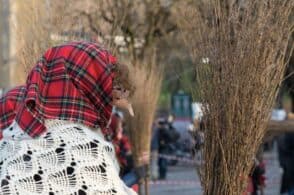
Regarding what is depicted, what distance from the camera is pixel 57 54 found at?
2.65 meters

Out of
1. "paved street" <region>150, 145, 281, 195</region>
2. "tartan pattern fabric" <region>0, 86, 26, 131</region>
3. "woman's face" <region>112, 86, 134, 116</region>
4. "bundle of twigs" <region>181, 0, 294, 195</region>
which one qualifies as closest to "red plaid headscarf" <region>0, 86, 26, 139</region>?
"tartan pattern fabric" <region>0, 86, 26, 131</region>

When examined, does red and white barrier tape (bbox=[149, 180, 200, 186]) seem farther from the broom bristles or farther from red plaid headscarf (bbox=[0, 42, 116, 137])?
red plaid headscarf (bbox=[0, 42, 116, 137])

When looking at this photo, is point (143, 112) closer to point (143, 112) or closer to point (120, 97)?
point (143, 112)

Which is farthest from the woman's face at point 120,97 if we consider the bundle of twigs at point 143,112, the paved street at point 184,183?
the paved street at point 184,183

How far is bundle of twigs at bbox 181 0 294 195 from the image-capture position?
14.0 ft

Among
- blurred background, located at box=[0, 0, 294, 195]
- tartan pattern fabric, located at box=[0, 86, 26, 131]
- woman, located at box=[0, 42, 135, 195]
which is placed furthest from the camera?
blurred background, located at box=[0, 0, 294, 195]

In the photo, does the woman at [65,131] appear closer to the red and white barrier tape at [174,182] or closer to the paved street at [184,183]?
the paved street at [184,183]

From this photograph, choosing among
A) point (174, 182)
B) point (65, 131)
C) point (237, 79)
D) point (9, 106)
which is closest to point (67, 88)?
point (65, 131)

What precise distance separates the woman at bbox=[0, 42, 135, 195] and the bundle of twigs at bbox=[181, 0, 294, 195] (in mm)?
1647

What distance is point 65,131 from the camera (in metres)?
2.61

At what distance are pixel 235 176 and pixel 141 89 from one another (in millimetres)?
6618

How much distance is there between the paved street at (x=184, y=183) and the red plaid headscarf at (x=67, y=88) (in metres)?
10.1

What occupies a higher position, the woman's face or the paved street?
the woman's face

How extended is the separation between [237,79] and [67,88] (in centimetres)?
180
